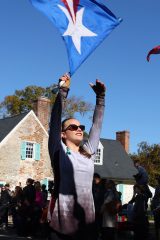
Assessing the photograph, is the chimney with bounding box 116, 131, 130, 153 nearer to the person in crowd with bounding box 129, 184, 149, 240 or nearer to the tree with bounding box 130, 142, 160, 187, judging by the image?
the tree with bounding box 130, 142, 160, 187

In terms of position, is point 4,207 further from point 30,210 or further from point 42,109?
point 42,109

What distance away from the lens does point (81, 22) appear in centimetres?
550

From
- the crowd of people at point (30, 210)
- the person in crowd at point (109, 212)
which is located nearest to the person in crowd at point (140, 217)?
the person in crowd at point (109, 212)

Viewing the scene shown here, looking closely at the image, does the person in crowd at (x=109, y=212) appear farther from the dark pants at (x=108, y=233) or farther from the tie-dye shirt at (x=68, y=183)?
the tie-dye shirt at (x=68, y=183)

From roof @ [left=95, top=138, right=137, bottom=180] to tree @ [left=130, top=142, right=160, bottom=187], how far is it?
701cm

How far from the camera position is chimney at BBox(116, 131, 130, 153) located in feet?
146

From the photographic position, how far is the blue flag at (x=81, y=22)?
17.1 feet

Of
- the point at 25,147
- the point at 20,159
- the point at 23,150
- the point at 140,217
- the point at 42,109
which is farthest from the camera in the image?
the point at 42,109

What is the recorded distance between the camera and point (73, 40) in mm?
5250

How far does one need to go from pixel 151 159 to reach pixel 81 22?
1840 inches

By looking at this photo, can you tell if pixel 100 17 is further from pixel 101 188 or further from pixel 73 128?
pixel 101 188

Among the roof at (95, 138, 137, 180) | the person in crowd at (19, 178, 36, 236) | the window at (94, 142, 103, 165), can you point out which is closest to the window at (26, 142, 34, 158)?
the roof at (95, 138, 137, 180)

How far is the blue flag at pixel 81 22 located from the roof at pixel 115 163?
32710mm

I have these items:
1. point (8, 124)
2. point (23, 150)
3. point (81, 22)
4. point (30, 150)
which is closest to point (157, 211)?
point (81, 22)
